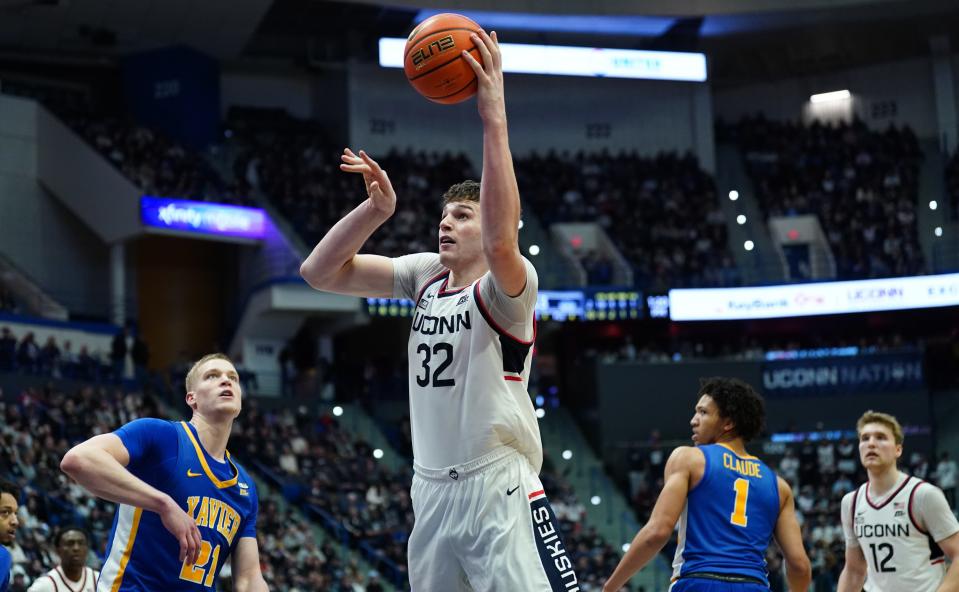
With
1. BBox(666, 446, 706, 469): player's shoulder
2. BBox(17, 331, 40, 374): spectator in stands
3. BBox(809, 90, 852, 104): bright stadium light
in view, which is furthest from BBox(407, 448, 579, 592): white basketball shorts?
BBox(809, 90, 852, 104): bright stadium light

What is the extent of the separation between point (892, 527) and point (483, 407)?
4.59 metres

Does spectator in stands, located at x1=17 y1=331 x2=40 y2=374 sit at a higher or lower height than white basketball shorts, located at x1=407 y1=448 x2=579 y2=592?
higher

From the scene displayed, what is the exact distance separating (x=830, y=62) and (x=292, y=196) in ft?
63.7

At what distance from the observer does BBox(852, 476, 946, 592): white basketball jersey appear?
9227 mm

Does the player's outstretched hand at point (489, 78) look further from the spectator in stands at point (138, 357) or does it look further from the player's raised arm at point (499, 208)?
the spectator in stands at point (138, 357)

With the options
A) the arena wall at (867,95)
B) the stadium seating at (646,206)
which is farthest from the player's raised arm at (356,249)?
the arena wall at (867,95)

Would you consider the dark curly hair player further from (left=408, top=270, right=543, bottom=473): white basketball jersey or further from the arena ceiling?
the arena ceiling

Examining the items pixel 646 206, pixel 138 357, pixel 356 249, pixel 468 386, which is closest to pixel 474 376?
pixel 468 386

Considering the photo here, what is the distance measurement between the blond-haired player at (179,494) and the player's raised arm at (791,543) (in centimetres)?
288

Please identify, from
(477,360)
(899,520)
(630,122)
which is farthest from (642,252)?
(477,360)

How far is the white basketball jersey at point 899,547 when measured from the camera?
30.3 feet

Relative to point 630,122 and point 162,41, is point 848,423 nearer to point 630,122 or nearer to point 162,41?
point 630,122

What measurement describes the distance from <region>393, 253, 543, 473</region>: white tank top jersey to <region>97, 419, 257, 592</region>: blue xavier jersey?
1081mm

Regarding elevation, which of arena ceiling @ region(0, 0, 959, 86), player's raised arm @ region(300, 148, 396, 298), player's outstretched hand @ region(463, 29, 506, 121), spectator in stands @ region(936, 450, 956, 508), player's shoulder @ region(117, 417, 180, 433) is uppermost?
arena ceiling @ region(0, 0, 959, 86)
